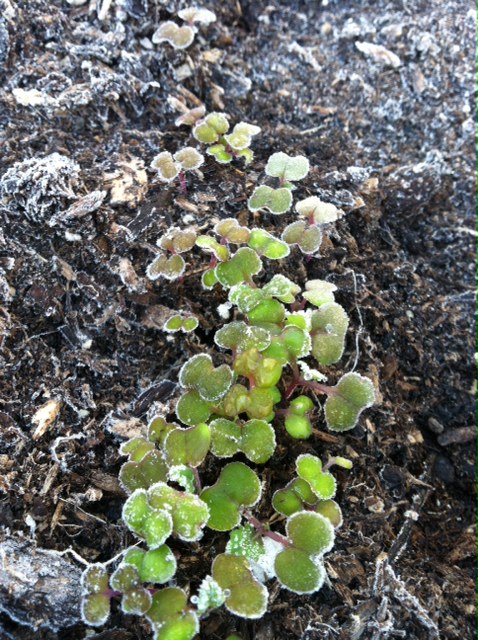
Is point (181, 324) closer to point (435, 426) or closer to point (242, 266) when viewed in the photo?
point (242, 266)

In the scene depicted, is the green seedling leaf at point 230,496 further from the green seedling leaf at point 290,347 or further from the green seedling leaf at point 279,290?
the green seedling leaf at point 279,290

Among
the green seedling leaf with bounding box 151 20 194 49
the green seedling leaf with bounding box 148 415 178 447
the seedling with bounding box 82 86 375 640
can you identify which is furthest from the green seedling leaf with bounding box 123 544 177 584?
the green seedling leaf with bounding box 151 20 194 49

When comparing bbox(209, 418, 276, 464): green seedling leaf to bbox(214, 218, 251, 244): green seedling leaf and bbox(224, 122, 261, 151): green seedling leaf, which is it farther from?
bbox(224, 122, 261, 151): green seedling leaf

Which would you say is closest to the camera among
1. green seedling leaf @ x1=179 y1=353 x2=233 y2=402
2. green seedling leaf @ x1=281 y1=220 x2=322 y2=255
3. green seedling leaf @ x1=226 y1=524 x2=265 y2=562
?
green seedling leaf @ x1=226 y1=524 x2=265 y2=562

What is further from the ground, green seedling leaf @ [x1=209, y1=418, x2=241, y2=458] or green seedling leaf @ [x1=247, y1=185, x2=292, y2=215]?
green seedling leaf @ [x1=247, y1=185, x2=292, y2=215]

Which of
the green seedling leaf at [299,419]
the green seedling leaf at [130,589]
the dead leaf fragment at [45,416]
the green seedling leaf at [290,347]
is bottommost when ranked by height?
the dead leaf fragment at [45,416]

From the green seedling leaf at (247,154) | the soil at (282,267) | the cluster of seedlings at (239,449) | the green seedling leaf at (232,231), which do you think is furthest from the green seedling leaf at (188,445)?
the green seedling leaf at (247,154)

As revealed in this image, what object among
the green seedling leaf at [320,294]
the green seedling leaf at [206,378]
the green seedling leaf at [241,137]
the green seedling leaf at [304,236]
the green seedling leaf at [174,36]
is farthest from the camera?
the green seedling leaf at [174,36]
